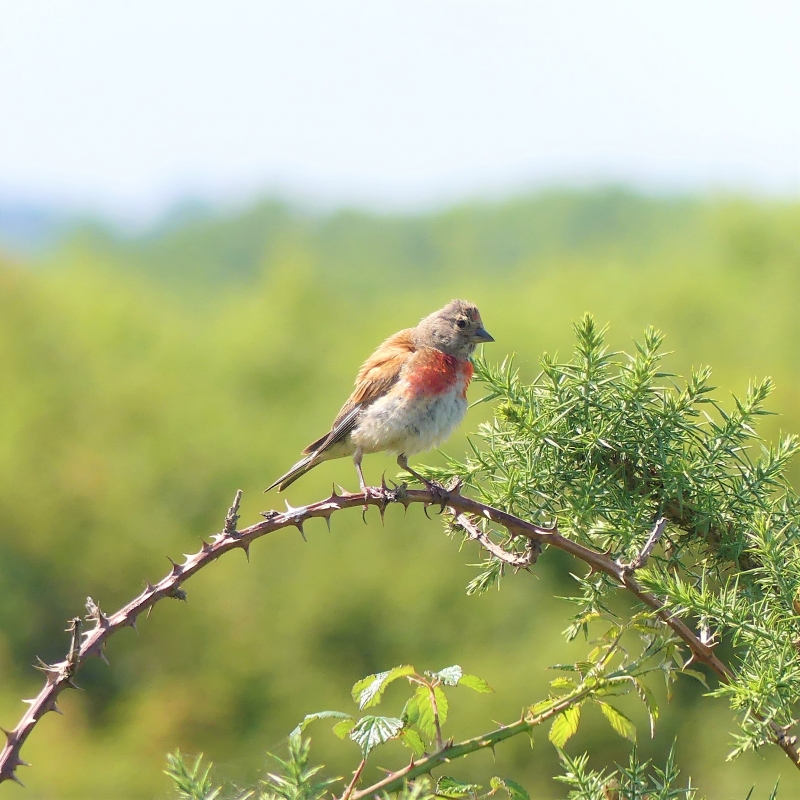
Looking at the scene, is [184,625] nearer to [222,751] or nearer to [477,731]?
[222,751]

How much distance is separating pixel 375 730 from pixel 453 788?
0.76 feet

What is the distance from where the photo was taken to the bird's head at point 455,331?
539 centimetres

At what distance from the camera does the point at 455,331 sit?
5.44 m

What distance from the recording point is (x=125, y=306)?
43219 millimetres

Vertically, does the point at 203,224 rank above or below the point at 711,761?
above

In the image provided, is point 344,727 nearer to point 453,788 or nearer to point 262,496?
point 453,788

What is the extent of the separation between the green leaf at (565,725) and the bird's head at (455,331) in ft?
11.4

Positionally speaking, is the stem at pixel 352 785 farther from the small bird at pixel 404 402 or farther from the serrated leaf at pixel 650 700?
the small bird at pixel 404 402

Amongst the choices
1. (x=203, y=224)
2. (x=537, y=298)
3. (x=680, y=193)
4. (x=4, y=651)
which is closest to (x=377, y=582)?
(x=4, y=651)

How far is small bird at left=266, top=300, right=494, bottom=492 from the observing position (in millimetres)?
4902

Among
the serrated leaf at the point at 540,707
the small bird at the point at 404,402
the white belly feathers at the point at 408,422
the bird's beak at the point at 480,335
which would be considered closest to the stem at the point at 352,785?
the serrated leaf at the point at 540,707

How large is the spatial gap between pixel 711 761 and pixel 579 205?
41251 millimetres

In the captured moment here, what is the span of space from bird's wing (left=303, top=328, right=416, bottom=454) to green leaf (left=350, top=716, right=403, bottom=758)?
3.13 metres

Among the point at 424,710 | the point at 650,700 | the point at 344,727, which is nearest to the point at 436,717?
the point at 424,710
